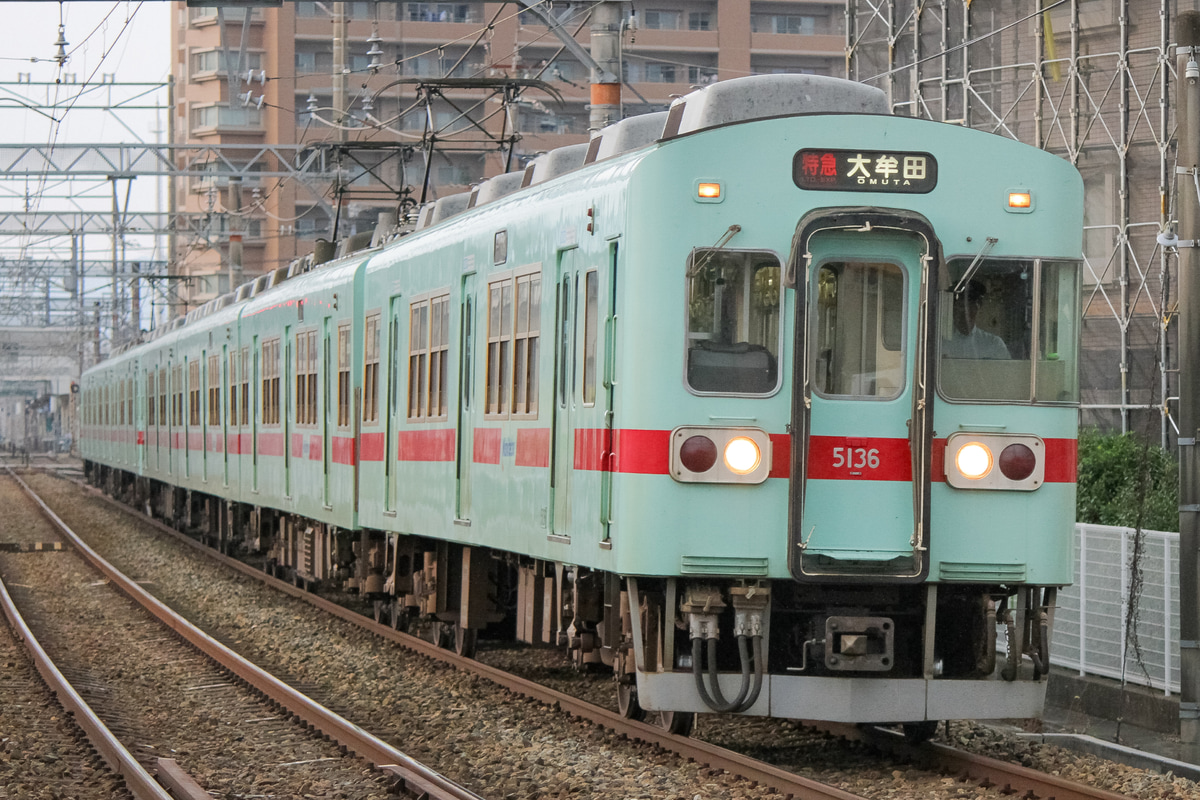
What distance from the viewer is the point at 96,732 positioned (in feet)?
30.4

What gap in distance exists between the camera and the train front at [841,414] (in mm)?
7688

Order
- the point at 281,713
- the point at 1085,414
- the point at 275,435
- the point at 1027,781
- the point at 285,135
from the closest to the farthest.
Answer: the point at 1027,781, the point at 281,713, the point at 275,435, the point at 1085,414, the point at 285,135

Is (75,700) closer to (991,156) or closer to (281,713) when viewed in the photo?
(281,713)

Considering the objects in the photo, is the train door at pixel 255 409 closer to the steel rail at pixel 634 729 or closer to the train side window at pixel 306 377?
the train side window at pixel 306 377

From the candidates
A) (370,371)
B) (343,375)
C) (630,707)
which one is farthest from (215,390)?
(630,707)

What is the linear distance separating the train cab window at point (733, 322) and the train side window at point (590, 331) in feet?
2.35

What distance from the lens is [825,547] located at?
25.3 feet

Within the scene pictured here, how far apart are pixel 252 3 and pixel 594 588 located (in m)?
10.2

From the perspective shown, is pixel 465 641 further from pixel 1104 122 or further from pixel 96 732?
pixel 1104 122

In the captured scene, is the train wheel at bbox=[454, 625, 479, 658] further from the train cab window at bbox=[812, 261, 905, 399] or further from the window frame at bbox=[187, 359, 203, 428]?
the window frame at bbox=[187, 359, 203, 428]

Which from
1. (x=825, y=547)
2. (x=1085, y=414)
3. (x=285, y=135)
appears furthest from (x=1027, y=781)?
(x=285, y=135)

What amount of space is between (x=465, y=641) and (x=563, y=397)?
366cm

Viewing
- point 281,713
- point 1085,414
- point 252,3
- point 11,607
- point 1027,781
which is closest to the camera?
point 1027,781

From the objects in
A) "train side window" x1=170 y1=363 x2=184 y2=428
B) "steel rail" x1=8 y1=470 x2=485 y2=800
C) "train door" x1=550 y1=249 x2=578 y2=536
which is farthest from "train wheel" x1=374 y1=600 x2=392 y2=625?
"train side window" x1=170 y1=363 x2=184 y2=428
